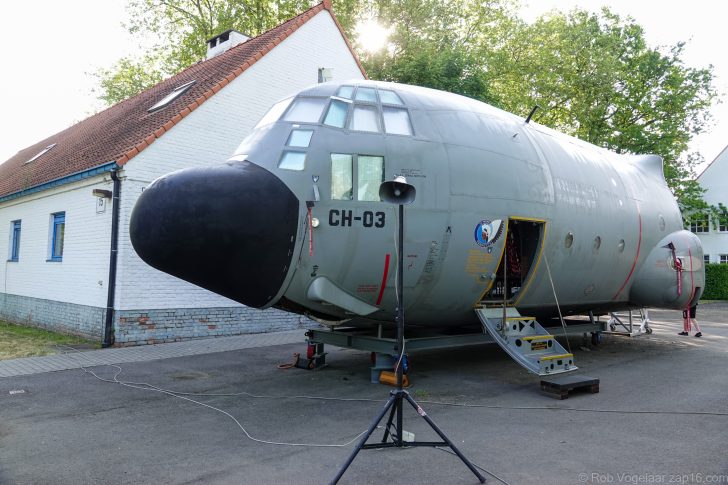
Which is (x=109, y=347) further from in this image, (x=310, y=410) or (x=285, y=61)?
(x=285, y=61)

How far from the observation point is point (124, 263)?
36.6 feet

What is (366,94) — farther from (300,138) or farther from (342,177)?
(342,177)

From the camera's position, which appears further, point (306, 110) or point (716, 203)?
point (716, 203)

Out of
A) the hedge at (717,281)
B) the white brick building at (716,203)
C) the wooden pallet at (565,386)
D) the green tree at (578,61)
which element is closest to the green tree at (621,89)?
the green tree at (578,61)

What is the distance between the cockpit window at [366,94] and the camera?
281 inches

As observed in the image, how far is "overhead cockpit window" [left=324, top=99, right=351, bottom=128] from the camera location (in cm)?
679

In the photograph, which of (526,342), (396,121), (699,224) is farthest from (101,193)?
(699,224)

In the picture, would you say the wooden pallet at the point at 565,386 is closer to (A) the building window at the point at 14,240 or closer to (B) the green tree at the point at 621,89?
(A) the building window at the point at 14,240

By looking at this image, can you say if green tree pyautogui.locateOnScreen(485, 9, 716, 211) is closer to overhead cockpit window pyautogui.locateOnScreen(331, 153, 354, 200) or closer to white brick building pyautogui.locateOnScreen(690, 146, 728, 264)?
white brick building pyautogui.locateOnScreen(690, 146, 728, 264)

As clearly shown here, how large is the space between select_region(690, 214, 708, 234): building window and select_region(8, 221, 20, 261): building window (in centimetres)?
3399

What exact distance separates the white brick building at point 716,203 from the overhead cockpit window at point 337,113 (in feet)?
115

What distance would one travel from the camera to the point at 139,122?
14625 mm

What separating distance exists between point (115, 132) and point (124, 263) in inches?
238

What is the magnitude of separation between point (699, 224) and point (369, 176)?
36.1m
